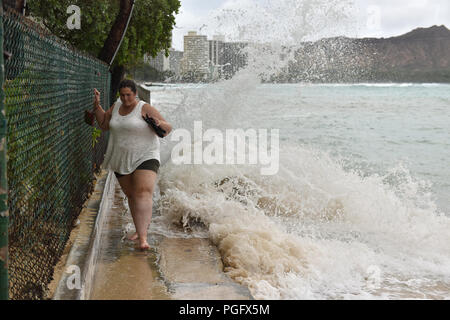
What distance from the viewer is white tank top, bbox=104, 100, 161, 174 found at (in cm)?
555

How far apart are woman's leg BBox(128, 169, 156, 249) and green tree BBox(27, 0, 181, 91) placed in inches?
A: 229

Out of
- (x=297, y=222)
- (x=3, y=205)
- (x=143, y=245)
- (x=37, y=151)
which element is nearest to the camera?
(x=3, y=205)

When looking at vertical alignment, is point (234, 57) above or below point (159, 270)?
above

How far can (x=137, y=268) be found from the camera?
17.0ft

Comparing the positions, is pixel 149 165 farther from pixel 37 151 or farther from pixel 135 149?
pixel 37 151

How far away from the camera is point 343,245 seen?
6.75m

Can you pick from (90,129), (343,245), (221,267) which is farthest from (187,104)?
(221,267)

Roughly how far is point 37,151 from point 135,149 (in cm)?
167

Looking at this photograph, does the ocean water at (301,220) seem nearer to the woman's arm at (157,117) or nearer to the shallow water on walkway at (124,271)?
the shallow water on walkway at (124,271)

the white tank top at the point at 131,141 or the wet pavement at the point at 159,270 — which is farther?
the white tank top at the point at 131,141

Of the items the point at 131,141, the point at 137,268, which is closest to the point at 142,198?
the point at 131,141

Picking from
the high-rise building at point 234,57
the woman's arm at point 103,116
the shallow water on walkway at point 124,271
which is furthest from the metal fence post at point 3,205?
the high-rise building at point 234,57

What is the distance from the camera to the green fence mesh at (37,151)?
3.41m

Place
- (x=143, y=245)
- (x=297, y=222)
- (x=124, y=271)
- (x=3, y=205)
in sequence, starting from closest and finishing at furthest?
(x=3, y=205)
(x=124, y=271)
(x=143, y=245)
(x=297, y=222)
